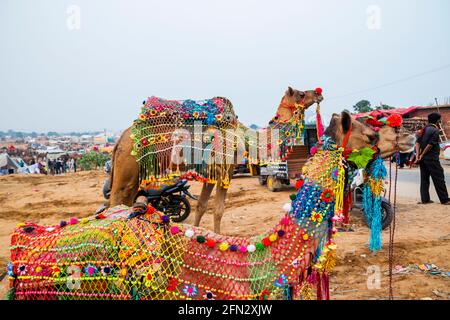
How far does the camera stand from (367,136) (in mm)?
2373

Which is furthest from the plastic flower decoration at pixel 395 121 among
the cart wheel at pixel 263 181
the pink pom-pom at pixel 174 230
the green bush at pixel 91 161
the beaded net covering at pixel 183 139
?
the green bush at pixel 91 161

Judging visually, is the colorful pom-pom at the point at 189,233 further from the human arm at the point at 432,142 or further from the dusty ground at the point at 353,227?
the human arm at the point at 432,142

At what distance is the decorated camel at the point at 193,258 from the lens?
2072 millimetres

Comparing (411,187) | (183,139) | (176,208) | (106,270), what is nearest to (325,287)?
(106,270)

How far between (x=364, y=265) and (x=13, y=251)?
387cm

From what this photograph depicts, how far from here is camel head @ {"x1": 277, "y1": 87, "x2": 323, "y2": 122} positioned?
5.06 meters

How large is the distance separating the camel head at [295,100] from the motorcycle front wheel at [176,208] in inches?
122

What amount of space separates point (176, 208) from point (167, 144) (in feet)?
8.91

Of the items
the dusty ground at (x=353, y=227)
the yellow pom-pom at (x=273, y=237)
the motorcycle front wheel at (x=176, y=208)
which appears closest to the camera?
the yellow pom-pom at (x=273, y=237)

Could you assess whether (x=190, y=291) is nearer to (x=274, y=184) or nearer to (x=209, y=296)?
(x=209, y=296)
